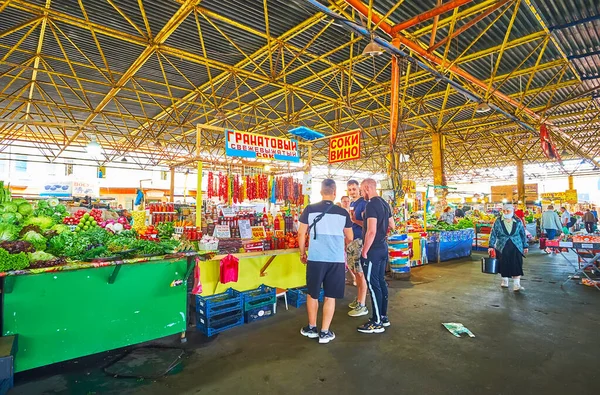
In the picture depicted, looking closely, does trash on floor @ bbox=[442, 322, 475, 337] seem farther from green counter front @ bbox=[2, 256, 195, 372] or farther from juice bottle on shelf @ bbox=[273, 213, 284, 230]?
green counter front @ bbox=[2, 256, 195, 372]

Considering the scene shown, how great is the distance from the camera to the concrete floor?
122 inches

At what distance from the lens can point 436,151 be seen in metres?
14.8

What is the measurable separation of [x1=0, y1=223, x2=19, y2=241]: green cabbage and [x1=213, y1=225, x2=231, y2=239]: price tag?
8.17 feet

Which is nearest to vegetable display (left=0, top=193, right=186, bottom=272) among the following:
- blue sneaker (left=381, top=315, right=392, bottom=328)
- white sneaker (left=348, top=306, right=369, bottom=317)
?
white sneaker (left=348, top=306, right=369, bottom=317)

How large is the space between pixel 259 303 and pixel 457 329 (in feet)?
9.56

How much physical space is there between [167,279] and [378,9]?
6.76 m

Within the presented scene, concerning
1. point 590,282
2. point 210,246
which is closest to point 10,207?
point 210,246

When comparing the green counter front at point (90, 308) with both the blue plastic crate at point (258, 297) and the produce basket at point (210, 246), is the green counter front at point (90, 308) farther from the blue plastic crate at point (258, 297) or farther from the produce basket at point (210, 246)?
the blue plastic crate at point (258, 297)

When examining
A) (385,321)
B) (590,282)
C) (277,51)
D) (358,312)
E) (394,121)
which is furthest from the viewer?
(277,51)

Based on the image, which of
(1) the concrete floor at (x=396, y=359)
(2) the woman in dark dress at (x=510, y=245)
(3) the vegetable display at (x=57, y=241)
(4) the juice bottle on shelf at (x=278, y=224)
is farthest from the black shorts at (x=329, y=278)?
(2) the woman in dark dress at (x=510, y=245)

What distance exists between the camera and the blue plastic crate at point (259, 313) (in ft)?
15.8

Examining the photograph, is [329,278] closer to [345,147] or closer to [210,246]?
[210,246]

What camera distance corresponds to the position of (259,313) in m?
4.93

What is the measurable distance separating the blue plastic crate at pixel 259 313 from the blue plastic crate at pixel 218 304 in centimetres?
22
